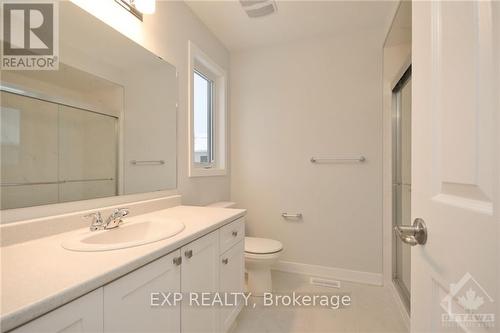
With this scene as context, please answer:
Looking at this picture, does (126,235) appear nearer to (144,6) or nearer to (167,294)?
(167,294)

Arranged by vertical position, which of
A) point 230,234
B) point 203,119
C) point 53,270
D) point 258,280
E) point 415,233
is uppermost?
point 203,119

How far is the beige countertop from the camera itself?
1.51ft

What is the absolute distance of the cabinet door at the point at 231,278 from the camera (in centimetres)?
124

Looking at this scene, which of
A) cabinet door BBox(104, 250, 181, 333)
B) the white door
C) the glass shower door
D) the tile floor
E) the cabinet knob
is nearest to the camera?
the white door

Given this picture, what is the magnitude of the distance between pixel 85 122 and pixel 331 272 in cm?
225

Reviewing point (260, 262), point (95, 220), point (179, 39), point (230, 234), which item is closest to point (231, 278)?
point (230, 234)

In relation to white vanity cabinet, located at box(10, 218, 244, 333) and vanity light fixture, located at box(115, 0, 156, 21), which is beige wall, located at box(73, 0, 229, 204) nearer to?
vanity light fixture, located at box(115, 0, 156, 21)

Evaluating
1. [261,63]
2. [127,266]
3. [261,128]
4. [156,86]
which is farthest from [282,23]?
[127,266]

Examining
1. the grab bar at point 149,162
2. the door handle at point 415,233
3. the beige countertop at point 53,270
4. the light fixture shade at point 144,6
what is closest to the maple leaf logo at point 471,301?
the door handle at point 415,233

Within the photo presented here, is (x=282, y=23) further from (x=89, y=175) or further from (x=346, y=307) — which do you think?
(x=346, y=307)

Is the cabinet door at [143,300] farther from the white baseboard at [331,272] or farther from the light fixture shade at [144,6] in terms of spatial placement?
the white baseboard at [331,272]

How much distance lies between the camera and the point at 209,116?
7.67 ft

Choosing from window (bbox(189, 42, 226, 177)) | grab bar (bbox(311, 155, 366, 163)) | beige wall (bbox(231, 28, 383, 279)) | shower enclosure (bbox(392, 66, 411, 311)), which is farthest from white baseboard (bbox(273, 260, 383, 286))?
window (bbox(189, 42, 226, 177))

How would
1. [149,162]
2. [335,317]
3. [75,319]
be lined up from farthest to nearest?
1. [335,317]
2. [149,162]
3. [75,319]
